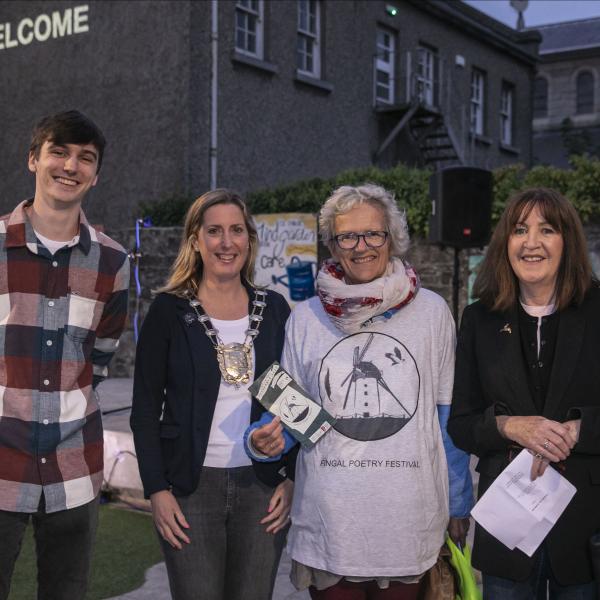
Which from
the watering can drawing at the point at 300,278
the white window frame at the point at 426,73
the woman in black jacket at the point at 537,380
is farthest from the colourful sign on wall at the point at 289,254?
the woman in black jacket at the point at 537,380

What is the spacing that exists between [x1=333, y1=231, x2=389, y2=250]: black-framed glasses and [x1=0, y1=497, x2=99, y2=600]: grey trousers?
122cm

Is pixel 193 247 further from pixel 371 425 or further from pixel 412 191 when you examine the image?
pixel 412 191

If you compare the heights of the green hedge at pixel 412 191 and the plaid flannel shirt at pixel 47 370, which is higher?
the green hedge at pixel 412 191

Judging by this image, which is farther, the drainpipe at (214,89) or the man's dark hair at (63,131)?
the drainpipe at (214,89)

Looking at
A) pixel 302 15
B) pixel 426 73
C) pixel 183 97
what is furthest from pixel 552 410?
pixel 426 73

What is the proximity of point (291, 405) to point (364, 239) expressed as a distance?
577 millimetres

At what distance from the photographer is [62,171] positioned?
2695 mm

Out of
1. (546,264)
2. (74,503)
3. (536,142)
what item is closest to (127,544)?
(74,503)

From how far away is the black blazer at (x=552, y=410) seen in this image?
2.42 meters

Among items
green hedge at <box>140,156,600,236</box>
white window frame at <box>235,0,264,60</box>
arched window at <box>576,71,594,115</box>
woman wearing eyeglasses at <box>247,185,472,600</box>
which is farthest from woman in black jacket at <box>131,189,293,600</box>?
arched window at <box>576,71,594,115</box>

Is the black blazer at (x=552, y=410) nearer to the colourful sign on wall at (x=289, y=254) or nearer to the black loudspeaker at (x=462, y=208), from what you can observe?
the black loudspeaker at (x=462, y=208)

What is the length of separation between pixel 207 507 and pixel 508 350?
1087 millimetres

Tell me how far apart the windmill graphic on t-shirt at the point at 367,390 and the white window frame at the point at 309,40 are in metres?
12.6

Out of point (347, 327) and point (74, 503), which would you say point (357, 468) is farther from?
point (74, 503)
